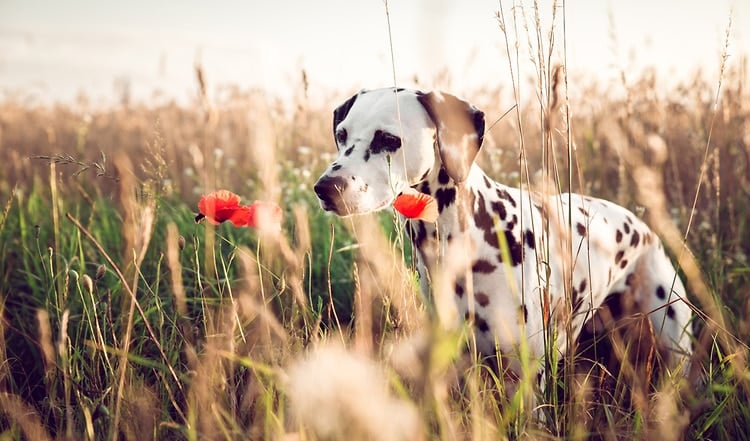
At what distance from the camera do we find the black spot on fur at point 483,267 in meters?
2.47

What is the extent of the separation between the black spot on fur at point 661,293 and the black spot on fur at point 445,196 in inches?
47.8

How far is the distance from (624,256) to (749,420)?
3.74 ft

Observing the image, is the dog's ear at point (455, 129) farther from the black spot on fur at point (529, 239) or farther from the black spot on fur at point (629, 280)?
the black spot on fur at point (629, 280)

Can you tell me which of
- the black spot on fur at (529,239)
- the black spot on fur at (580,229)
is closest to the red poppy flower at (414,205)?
the black spot on fur at (529,239)

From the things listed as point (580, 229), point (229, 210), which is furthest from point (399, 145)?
point (580, 229)

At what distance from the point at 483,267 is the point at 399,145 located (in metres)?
0.59

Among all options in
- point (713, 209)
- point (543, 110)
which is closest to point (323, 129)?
point (713, 209)

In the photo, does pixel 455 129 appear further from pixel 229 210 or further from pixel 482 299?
pixel 229 210

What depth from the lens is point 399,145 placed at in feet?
7.64

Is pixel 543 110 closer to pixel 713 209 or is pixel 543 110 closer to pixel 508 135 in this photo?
pixel 713 209

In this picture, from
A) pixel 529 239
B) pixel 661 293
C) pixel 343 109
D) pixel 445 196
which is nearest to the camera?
pixel 445 196

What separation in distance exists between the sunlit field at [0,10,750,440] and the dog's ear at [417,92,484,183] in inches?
13.7

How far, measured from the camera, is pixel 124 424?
183 centimetres

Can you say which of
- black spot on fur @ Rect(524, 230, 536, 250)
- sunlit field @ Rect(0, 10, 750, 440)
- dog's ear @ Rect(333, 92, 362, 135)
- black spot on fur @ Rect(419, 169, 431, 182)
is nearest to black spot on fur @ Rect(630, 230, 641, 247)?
sunlit field @ Rect(0, 10, 750, 440)
